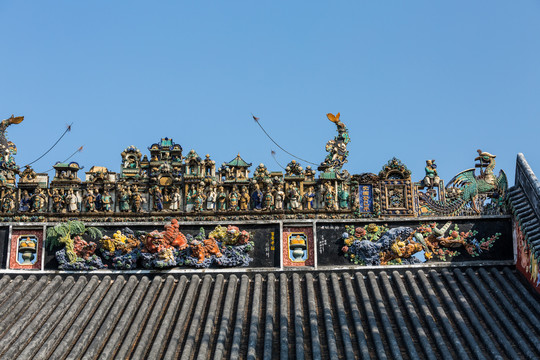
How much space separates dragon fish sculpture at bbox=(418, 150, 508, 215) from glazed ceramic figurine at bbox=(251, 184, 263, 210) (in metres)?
3.69

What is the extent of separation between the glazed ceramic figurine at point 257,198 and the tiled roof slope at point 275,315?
5.59 ft

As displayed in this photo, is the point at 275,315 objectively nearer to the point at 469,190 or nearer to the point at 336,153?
the point at 336,153

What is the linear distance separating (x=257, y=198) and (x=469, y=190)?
4.94 metres

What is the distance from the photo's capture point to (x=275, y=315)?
50.2ft

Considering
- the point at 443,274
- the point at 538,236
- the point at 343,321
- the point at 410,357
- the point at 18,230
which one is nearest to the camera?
the point at 410,357

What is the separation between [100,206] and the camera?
59.6 ft

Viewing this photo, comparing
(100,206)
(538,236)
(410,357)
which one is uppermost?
(100,206)

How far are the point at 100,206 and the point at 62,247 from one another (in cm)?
127

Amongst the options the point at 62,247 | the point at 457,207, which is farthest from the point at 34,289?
the point at 457,207

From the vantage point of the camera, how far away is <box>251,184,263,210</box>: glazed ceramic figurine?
17.9 metres

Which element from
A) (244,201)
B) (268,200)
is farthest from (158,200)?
(268,200)

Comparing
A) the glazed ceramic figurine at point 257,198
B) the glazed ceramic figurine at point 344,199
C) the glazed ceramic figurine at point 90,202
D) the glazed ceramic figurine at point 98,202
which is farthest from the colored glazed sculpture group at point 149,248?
the glazed ceramic figurine at point 344,199

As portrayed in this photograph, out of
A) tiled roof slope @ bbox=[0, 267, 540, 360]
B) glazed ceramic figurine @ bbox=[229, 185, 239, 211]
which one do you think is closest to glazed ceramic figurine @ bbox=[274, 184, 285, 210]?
glazed ceramic figurine @ bbox=[229, 185, 239, 211]

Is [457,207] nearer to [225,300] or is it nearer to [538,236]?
[538,236]
